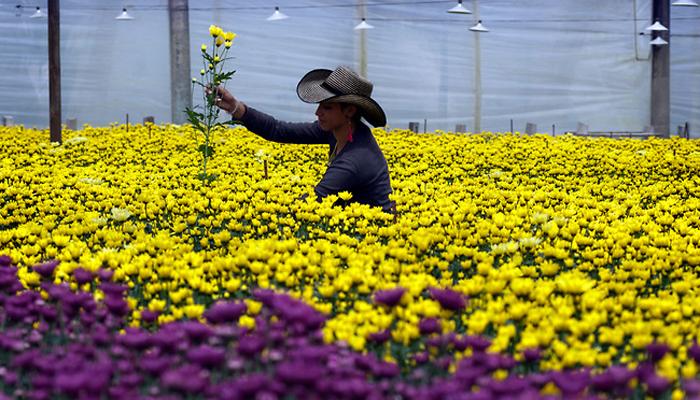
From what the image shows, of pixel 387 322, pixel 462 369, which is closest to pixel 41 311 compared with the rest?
pixel 387 322

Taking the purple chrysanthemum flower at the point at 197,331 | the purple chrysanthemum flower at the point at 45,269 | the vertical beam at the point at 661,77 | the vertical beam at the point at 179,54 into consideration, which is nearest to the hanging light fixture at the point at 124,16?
the vertical beam at the point at 179,54

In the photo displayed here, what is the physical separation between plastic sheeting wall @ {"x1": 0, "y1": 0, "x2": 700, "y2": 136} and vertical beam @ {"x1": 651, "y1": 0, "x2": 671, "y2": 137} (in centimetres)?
50

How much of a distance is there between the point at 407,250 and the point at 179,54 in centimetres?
2214

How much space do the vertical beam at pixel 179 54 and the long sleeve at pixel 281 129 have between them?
1848cm

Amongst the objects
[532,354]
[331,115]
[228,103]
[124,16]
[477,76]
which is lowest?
[532,354]

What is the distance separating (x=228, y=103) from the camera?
24.3 feet

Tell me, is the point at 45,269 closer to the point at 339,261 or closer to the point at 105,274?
the point at 105,274

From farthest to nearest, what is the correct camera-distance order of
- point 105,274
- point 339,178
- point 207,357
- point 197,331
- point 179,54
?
point 179,54 → point 339,178 → point 105,274 → point 197,331 → point 207,357

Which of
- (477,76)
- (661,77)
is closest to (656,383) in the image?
(477,76)

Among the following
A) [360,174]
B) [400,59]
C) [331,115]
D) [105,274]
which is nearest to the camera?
[105,274]

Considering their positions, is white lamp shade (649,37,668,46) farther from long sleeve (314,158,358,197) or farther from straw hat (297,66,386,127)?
long sleeve (314,158,358,197)

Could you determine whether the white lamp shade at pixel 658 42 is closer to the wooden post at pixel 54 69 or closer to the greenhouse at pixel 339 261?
the greenhouse at pixel 339 261

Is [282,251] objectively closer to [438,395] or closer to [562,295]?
[562,295]

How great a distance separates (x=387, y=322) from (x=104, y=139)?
34.7 ft
